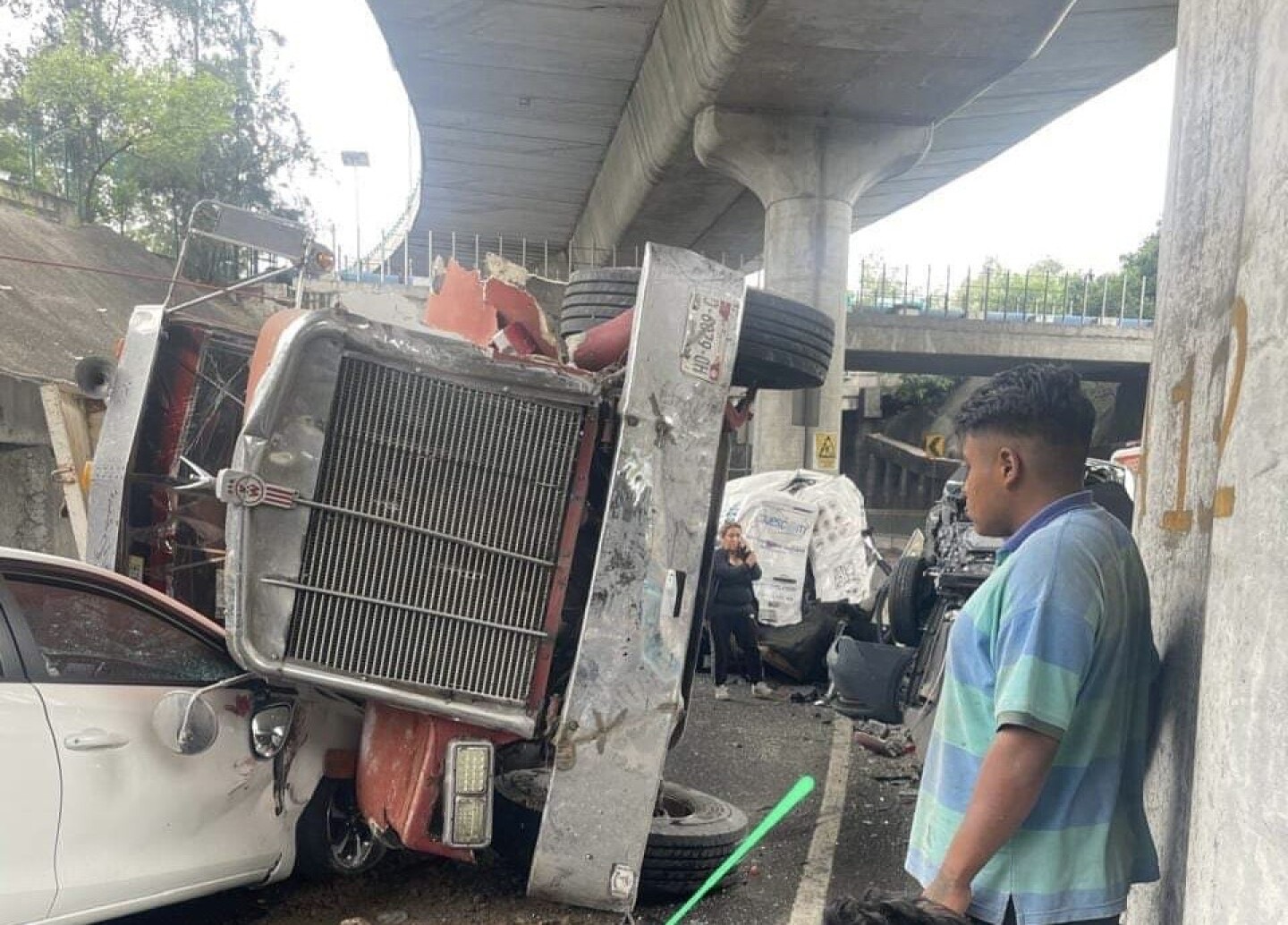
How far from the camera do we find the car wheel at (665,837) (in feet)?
11.8

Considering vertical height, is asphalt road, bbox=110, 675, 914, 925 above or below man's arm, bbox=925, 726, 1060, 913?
below

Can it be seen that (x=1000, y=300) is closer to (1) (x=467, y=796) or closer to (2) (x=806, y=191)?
(2) (x=806, y=191)

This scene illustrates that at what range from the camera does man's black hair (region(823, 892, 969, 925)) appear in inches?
60.5

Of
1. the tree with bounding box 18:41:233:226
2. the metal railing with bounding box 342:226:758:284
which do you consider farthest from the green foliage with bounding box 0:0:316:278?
the metal railing with bounding box 342:226:758:284

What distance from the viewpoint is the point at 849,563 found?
823 cm

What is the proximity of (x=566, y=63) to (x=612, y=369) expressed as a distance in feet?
34.7

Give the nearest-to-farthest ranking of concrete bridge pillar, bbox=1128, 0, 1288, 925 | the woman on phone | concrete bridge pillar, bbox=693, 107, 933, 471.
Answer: concrete bridge pillar, bbox=1128, 0, 1288, 925
the woman on phone
concrete bridge pillar, bbox=693, 107, 933, 471

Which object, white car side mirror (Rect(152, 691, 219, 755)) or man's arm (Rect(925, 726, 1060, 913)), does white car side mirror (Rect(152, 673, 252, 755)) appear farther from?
man's arm (Rect(925, 726, 1060, 913))

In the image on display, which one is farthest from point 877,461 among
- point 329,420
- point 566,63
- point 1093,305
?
point 329,420

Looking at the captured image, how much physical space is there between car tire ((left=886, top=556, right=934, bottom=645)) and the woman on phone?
6.62ft

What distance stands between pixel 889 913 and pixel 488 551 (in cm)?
192

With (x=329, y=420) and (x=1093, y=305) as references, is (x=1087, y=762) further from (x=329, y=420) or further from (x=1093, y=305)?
(x=1093, y=305)

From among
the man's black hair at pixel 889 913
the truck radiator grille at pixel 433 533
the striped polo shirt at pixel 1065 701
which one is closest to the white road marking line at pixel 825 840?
the truck radiator grille at pixel 433 533

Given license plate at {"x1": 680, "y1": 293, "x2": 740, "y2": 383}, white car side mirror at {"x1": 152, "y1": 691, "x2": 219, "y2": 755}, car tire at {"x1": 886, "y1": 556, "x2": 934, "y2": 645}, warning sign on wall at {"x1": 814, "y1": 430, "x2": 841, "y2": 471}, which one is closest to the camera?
white car side mirror at {"x1": 152, "y1": 691, "x2": 219, "y2": 755}
